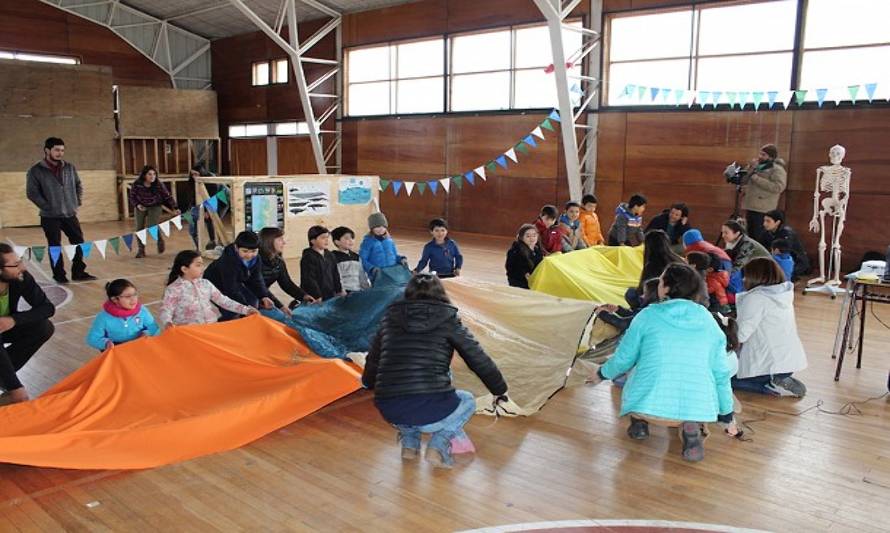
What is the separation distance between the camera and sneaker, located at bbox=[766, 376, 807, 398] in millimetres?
4062

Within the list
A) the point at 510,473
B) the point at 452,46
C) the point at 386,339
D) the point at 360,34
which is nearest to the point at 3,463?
the point at 386,339

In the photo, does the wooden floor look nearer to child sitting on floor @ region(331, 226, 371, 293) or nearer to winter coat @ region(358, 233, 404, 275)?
child sitting on floor @ region(331, 226, 371, 293)

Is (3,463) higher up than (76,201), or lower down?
lower down

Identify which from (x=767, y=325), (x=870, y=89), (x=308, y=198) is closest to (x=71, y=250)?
(x=308, y=198)

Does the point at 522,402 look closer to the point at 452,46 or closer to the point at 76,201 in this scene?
the point at 76,201

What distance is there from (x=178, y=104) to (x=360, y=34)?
15.1 ft

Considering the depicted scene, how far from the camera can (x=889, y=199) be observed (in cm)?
806

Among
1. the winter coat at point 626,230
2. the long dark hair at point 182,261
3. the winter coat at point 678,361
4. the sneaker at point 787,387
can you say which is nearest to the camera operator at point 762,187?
the winter coat at point 626,230

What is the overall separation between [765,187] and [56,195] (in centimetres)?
739

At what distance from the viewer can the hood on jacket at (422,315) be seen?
2.83 m

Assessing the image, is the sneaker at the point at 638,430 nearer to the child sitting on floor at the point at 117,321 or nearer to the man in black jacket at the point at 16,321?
the child sitting on floor at the point at 117,321

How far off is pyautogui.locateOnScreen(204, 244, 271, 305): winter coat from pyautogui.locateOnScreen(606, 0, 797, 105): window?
651 centimetres

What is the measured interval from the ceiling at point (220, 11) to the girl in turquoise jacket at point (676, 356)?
33.9ft

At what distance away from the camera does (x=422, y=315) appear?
284cm
